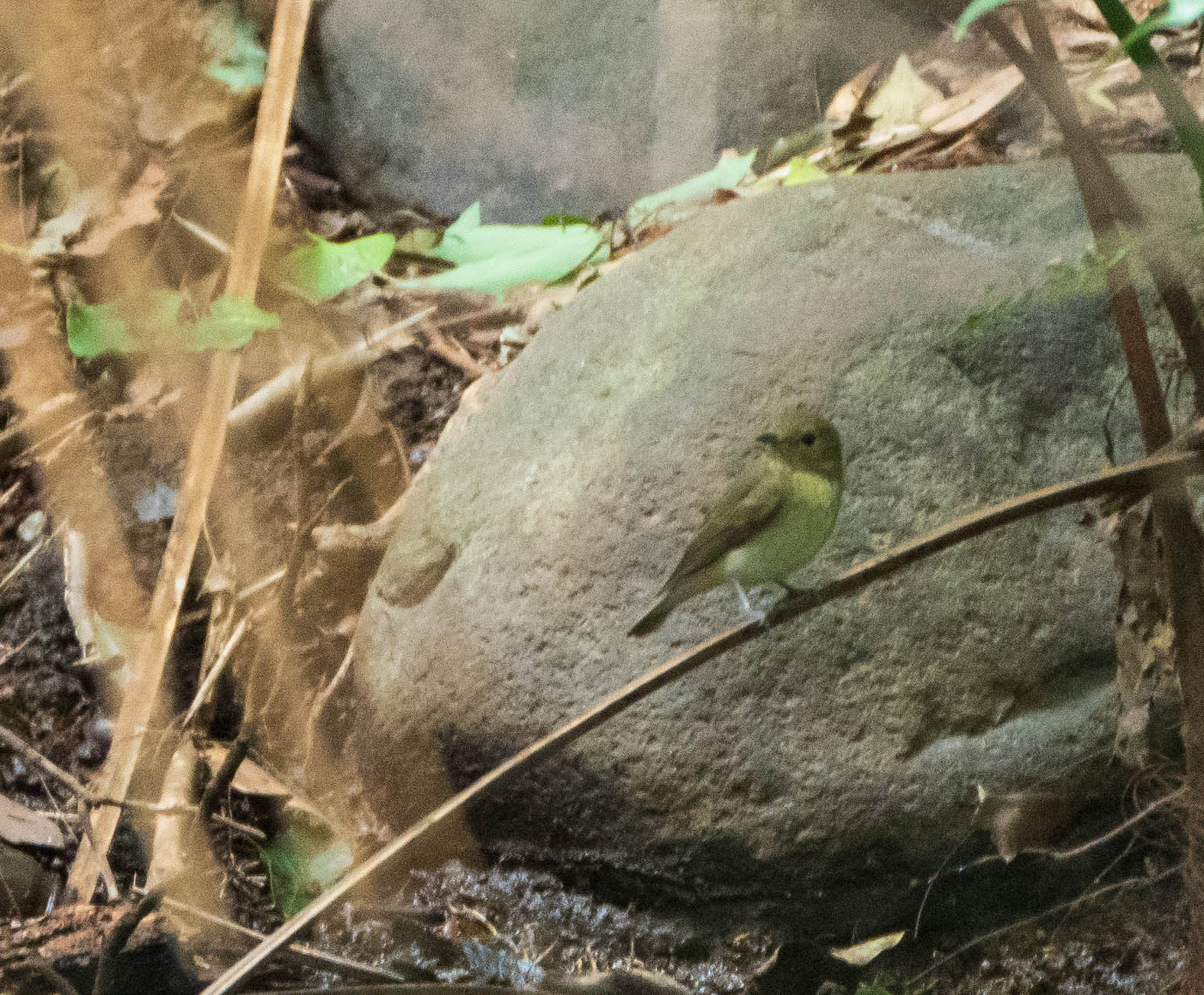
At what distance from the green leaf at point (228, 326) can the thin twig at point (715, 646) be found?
8.74ft

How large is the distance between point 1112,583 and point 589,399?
1334 millimetres

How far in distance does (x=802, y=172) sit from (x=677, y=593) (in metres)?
Result: 1.90

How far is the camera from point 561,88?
4.01 m

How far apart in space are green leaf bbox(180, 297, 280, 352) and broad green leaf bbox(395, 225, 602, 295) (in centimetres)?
53

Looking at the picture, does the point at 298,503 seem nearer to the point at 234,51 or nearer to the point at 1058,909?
the point at 234,51

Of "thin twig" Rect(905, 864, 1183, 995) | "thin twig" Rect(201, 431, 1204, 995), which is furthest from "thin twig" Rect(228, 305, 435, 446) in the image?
"thin twig" Rect(905, 864, 1183, 995)

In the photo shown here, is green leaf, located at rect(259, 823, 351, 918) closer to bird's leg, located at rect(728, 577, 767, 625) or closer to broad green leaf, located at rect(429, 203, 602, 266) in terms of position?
bird's leg, located at rect(728, 577, 767, 625)

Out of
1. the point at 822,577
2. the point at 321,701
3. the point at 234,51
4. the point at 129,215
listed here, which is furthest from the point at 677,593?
the point at 234,51

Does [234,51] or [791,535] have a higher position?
[234,51]

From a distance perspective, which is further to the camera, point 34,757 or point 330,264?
point 330,264

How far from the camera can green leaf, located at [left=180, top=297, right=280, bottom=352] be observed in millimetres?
3785

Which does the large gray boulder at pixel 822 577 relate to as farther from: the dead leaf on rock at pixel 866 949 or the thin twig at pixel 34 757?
the thin twig at pixel 34 757

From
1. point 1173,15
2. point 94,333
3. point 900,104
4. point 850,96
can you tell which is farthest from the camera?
point 94,333

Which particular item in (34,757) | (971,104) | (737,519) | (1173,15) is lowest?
(34,757)
